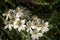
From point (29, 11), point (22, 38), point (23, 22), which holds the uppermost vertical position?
point (29, 11)

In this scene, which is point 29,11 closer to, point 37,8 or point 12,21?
point 37,8

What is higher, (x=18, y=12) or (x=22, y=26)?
(x=18, y=12)

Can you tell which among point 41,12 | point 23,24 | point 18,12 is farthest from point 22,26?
point 41,12

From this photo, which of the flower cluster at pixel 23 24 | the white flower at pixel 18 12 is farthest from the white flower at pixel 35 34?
the white flower at pixel 18 12

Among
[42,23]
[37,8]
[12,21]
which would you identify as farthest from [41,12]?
[12,21]

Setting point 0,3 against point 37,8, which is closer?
point 0,3

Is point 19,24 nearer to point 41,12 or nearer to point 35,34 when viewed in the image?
point 35,34

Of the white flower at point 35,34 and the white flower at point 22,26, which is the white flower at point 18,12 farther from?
the white flower at point 35,34

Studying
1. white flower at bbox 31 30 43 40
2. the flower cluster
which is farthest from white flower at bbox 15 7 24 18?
white flower at bbox 31 30 43 40

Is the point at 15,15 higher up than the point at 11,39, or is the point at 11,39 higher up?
the point at 15,15
